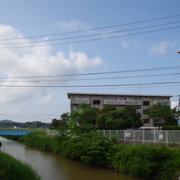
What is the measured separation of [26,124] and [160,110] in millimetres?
158463

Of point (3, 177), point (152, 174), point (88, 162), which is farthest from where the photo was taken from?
point (88, 162)

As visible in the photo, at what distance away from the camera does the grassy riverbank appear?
1458 cm

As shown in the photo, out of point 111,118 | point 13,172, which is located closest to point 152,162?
point 13,172

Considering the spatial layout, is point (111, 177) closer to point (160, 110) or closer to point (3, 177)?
point (3, 177)

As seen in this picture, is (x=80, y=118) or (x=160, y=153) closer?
(x=160, y=153)

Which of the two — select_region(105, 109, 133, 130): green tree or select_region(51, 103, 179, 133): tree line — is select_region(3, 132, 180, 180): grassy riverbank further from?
select_region(105, 109, 133, 130): green tree

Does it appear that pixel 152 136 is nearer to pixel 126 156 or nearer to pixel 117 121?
pixel 126 156

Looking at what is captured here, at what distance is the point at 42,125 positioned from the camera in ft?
599

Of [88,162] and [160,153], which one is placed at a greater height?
[160,153]

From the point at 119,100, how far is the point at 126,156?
126ft

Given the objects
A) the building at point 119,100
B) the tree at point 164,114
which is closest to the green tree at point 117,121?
the tree at point 164,114

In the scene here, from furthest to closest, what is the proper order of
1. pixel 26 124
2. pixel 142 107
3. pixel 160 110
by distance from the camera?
pixel 26 124, pixel 142 107, pixel 160 110

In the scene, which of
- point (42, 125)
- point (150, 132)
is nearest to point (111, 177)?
point (150, 132)

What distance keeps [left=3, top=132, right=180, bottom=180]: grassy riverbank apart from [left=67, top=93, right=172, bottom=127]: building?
2771 centimetres
